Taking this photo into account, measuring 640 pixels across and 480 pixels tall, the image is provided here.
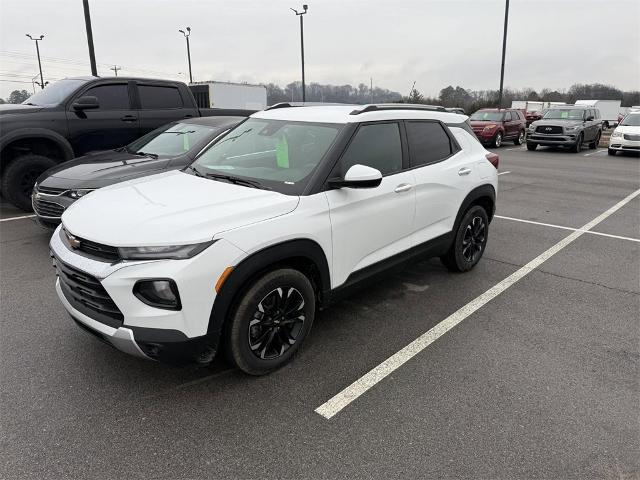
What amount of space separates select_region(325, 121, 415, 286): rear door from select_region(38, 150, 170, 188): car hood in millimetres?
3126

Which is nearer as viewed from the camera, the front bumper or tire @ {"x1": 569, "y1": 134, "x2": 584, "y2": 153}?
the front bumper

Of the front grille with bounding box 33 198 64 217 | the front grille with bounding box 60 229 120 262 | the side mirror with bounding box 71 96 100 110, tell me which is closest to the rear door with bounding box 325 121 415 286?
the front grille with bounding box 60 229 120 262

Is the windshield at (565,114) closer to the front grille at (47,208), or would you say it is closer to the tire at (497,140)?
the tire at (497,140)

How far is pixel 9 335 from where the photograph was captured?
3717 mm

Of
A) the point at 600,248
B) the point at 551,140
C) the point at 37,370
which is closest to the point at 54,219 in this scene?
the point at 37,370

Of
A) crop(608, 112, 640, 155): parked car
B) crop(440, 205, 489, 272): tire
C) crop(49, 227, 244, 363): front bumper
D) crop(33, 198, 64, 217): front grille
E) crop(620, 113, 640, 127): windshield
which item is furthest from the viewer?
crop(620, 113, 640, 127): windshield

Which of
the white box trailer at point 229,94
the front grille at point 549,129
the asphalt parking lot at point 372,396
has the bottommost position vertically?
the asphalt parking lot at point 372,396

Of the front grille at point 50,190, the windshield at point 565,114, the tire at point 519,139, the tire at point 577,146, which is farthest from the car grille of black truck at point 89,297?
the tire at point 519,139

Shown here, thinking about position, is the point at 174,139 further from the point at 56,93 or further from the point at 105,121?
the point at 56,93

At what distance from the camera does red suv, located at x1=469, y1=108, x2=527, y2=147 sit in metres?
20.3

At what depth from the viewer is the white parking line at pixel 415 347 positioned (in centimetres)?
292

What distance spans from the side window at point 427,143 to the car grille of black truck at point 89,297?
2656 mm

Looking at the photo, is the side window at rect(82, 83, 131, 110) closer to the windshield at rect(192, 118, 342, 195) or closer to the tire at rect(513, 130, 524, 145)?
the windshield at rect(192, 118, 342, 195)

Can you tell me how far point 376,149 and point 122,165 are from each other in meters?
3.60
